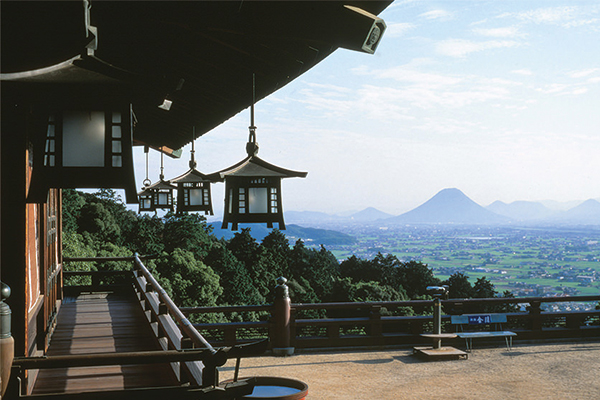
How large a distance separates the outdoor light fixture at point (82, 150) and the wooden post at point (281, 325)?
7052 mm

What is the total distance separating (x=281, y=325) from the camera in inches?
407

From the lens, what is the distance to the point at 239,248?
5319 centimetres

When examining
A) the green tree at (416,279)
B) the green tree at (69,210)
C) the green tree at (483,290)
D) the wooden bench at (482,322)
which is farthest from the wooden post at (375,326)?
the green tree at (416,279)

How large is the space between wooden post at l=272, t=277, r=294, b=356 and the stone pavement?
0.22 m

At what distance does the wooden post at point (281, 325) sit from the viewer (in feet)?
33.7

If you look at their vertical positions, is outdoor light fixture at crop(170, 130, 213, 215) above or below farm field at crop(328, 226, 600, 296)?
above

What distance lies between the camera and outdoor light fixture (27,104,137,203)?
337 centimetres

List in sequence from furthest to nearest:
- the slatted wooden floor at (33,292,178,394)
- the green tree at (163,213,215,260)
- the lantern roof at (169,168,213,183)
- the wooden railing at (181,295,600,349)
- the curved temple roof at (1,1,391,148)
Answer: the green tree at (163,213,215,260)
the wooden railing at (181,295,600,349)
the lantern roof at (169,168,213,183)
the slatted wooden floor at (33,292,178,394)
the curved temple roof at (1,1,391,148)

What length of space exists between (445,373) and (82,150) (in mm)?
7772

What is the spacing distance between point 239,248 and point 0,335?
4973 centimetres

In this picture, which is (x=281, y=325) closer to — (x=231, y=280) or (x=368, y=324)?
(x=368, y=324)

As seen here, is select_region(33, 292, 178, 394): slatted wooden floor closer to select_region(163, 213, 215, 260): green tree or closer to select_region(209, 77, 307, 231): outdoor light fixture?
select_region(209, 77, 307, 231): outdoor light fixture

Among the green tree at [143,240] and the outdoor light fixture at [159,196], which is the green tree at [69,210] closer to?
the green tree at [143,240]

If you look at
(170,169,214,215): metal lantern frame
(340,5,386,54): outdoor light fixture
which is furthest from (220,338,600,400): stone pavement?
(340,5,386,54): outdoor light fixture
